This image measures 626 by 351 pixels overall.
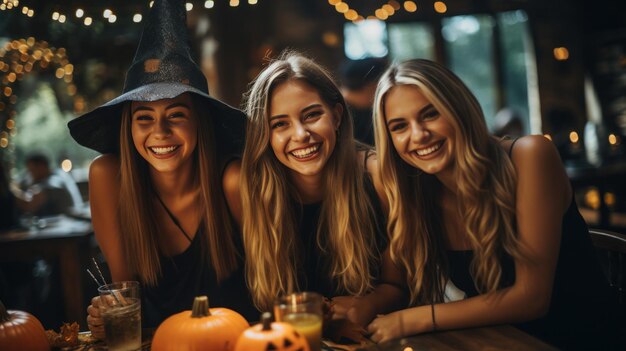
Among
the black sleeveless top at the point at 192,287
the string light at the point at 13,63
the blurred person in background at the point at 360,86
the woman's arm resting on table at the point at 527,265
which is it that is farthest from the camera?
the string light at the point at 13,63

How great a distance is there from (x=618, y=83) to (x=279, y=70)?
6.82 m

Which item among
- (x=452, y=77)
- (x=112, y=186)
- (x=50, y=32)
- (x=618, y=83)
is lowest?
(x=112, y=186)

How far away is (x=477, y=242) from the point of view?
70.6 inches

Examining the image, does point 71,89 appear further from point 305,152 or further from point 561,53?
point 561,53

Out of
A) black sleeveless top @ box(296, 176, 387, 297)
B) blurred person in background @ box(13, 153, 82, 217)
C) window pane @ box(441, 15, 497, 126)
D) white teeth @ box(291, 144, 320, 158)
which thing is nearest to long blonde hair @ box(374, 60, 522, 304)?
black sleeveless top @ box(296, 176, 387, 297)

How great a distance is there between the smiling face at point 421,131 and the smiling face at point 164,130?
2.66 ft

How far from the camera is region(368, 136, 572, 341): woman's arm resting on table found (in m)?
1.56

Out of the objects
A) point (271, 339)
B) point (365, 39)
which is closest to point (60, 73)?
point (365, 39)

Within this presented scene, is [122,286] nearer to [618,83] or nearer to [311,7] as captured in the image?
[311,7]

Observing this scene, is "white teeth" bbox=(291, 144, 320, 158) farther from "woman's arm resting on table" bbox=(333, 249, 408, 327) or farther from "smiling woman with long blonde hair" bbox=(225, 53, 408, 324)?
"woman's arm resting on table" bbox=(333, 249, 408, 327)

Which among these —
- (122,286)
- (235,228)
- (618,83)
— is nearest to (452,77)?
(235,228)

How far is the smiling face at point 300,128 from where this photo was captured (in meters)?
1.98

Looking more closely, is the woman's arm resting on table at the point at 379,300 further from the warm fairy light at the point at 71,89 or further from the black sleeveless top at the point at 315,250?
the warm fairy light at the point at 71,89

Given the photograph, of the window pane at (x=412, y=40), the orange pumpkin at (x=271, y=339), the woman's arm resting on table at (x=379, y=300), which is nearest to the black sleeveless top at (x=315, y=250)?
the woman's arm resting on table at (x=379, y=300)
